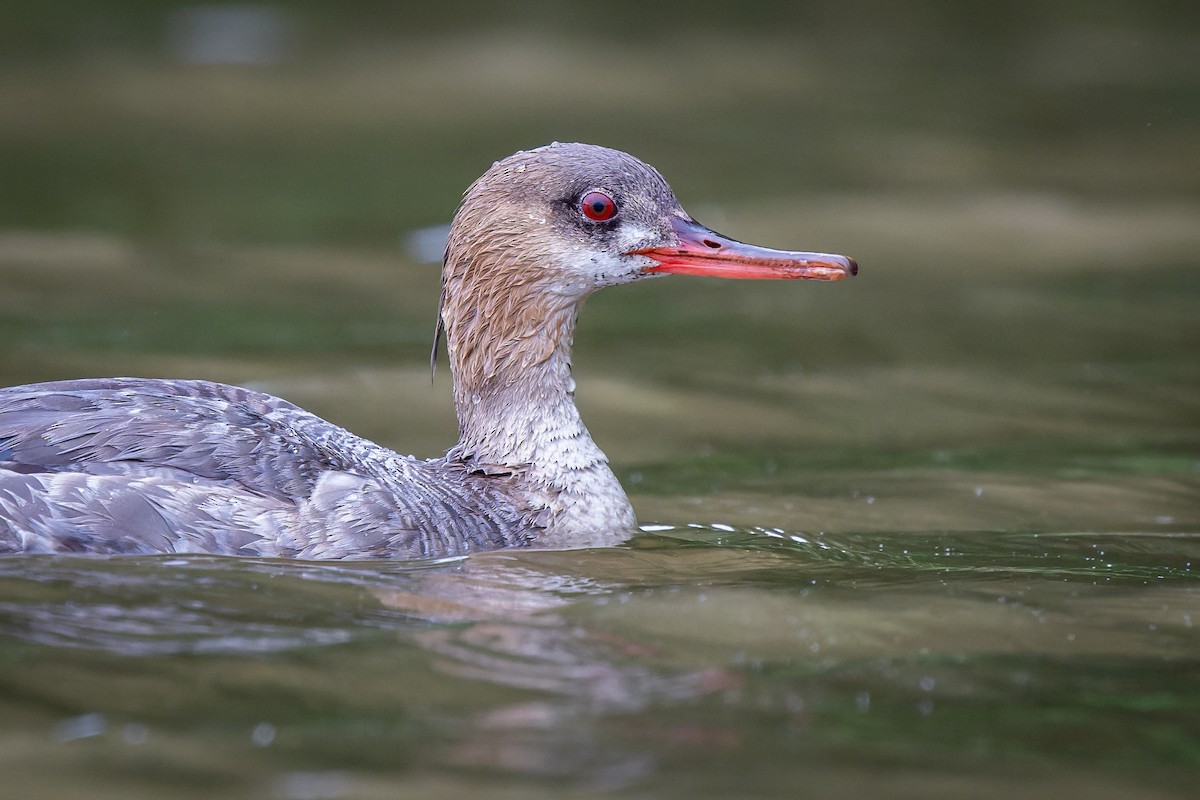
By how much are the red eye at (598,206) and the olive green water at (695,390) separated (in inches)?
49.5

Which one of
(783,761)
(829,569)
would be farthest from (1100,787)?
(829,569)

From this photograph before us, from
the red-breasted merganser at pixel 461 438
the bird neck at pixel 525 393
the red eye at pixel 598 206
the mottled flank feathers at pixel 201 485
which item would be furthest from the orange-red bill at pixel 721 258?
the mottled flank feathers at pixel 201 485

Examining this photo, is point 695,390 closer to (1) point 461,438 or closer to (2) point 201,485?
(1) point 461,438

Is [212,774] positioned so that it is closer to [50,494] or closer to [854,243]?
[50,494]

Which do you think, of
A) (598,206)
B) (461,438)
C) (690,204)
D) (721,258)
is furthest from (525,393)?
(690,204)

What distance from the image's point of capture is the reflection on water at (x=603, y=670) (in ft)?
13.7

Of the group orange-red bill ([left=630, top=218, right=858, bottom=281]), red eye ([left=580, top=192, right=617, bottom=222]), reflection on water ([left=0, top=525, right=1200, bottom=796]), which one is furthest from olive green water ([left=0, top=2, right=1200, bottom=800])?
red eye ([left=580, top=192, right=617, bottom=222])

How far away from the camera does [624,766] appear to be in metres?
4.14

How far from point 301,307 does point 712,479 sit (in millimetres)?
3549

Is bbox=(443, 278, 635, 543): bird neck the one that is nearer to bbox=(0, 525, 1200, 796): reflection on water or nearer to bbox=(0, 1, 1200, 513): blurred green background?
bbox=(0, 525, 1200, 796): reflection on water

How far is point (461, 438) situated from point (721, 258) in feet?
4.36

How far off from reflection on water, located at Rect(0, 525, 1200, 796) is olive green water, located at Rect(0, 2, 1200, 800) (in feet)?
0.05

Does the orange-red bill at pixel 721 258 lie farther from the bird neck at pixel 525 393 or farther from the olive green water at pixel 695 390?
the olive green water at pixel 695 390

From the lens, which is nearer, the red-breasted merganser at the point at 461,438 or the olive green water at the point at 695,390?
the olive green water at the point at 695,390
